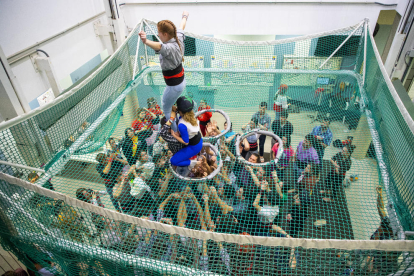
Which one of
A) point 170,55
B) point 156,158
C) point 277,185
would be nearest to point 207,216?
point 277,185

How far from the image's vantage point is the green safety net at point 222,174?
1.72 meters

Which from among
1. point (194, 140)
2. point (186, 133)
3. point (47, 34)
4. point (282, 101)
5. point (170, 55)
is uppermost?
point (170, 55)

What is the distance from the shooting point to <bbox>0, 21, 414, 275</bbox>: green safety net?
1717mm

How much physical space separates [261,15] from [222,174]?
3550mm

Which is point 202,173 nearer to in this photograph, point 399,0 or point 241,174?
point 241,174

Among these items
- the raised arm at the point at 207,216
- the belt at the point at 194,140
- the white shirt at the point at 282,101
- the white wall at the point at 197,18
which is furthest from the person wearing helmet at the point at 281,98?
the raised arm at the point at 207,216

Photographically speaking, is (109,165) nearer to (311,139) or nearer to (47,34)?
(311,139)

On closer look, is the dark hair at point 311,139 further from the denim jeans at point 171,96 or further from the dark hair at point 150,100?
the dark hair at point 150,100

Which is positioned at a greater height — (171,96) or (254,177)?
(171,96)

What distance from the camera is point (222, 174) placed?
125 inches

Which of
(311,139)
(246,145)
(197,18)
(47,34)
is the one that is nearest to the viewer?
(311,139)

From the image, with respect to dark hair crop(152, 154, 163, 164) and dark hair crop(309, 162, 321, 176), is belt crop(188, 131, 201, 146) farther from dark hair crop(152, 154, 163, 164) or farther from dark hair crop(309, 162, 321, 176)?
dark hair crop(309, 162, 321, 176)

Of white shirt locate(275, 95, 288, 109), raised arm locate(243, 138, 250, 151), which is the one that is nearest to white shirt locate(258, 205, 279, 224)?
raised arm locate(243, 138, 250, 151)

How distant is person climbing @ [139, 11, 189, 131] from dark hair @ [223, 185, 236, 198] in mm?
1162
